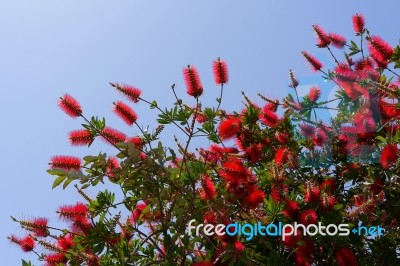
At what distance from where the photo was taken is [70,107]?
326 centimetres

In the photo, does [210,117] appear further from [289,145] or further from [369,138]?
[369,138]

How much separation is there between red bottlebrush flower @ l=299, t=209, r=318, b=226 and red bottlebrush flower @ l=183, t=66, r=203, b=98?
953mm

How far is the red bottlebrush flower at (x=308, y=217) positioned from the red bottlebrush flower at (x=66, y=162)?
1320 mm

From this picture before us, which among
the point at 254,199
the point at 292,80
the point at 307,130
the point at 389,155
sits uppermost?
the point at 292,80

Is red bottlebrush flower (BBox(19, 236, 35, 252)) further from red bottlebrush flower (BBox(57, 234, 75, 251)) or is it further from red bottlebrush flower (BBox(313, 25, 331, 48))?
red bottlebrush flower (BBox(313, 25, 331, 48))

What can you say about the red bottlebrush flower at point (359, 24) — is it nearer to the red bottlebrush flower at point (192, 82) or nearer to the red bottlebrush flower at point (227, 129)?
the red bottlebrush flower at point (227, 129)

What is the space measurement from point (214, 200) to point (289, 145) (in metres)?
1.25

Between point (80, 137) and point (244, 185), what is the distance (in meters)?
1.09

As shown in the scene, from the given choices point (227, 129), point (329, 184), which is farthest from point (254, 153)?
point (329, 184)

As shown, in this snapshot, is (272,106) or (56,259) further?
(272,106)

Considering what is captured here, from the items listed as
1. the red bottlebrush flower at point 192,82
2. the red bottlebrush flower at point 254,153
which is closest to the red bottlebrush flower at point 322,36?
the red bottlebrush flower at point 254,153

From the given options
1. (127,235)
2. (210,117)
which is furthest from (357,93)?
(127,235)

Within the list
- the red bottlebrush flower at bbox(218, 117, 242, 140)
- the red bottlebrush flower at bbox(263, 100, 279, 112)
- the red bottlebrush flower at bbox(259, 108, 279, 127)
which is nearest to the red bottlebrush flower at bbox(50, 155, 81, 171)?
the red bottlebrush flower at bbox(218, 117, 242, 140)

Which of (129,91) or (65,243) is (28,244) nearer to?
(65,243)
